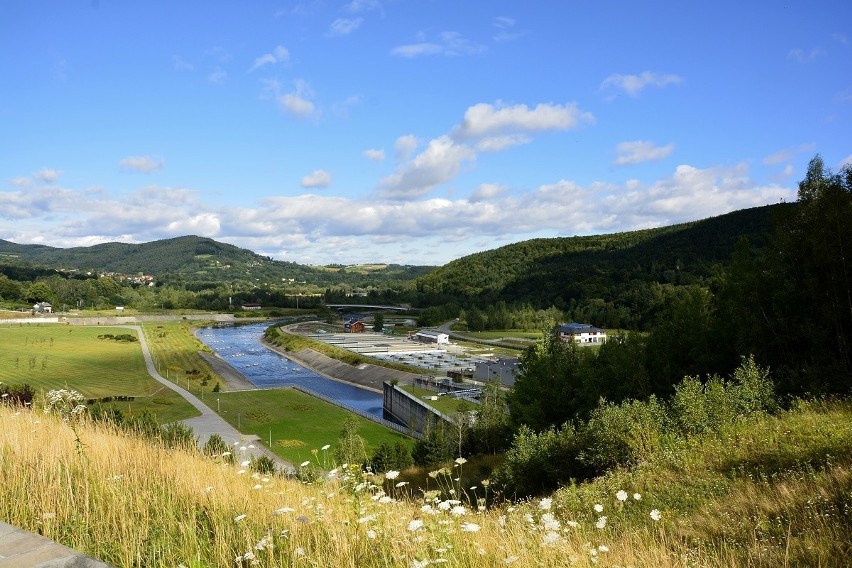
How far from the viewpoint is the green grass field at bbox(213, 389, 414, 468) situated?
38.7 metres

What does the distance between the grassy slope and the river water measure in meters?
47.7

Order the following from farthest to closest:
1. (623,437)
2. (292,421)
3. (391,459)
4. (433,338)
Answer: (433,338) → (292,421) → (391,459) → (623,437)

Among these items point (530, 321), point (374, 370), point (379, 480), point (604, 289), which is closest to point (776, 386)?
point (379, 480)

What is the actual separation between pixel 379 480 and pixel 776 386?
17.5 meters

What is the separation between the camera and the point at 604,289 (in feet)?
440

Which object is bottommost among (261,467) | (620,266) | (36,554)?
(261,467)

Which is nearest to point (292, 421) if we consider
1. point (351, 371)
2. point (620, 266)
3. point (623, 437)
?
point (351, 371)

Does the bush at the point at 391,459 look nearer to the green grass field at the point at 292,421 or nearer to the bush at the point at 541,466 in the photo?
the green grass field at the point at 292,421

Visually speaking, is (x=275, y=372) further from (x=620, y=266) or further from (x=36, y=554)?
(x=620, y=266)

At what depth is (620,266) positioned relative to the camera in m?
154

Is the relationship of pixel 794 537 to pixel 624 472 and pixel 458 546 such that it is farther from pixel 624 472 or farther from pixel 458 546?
pixel 624 472

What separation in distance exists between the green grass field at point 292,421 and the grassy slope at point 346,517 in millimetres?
28046

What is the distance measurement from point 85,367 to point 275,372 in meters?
22.4

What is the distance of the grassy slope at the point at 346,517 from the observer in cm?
388
